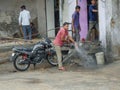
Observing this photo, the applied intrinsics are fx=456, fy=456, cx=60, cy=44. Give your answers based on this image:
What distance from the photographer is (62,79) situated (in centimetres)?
1423

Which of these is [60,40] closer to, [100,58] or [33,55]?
[33,55]

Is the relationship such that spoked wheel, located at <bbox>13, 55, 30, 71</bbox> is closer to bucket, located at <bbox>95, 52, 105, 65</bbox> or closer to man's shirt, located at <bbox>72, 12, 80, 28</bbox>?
bucket, located at <bbox>95, 52, 105, 65</bbox>

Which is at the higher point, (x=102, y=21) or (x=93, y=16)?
(x=93, y=16)

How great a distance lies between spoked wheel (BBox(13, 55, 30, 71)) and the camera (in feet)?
55.7

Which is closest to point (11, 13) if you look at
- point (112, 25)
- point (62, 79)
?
point (112, 25)

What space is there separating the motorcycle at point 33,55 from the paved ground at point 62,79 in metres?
0.29

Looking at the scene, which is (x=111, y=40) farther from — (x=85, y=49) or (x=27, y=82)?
(x=27, y=82)

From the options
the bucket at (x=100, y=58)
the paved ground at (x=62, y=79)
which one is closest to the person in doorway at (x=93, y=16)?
the bucket at (x=100, y=58)

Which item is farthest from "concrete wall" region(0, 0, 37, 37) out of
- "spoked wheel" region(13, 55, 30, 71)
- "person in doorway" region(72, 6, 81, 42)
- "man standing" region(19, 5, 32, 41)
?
Answer: "spoked wheel" region(13, 55, 30, 71)

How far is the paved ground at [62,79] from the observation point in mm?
12906

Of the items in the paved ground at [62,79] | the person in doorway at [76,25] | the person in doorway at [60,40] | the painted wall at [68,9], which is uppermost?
the painted wall at [68,9]

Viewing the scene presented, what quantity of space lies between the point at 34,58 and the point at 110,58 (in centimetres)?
288

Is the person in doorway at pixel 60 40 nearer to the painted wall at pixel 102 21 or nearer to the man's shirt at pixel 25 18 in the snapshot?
the painted wall at pixel 102 21

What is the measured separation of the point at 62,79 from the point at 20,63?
3214mm
